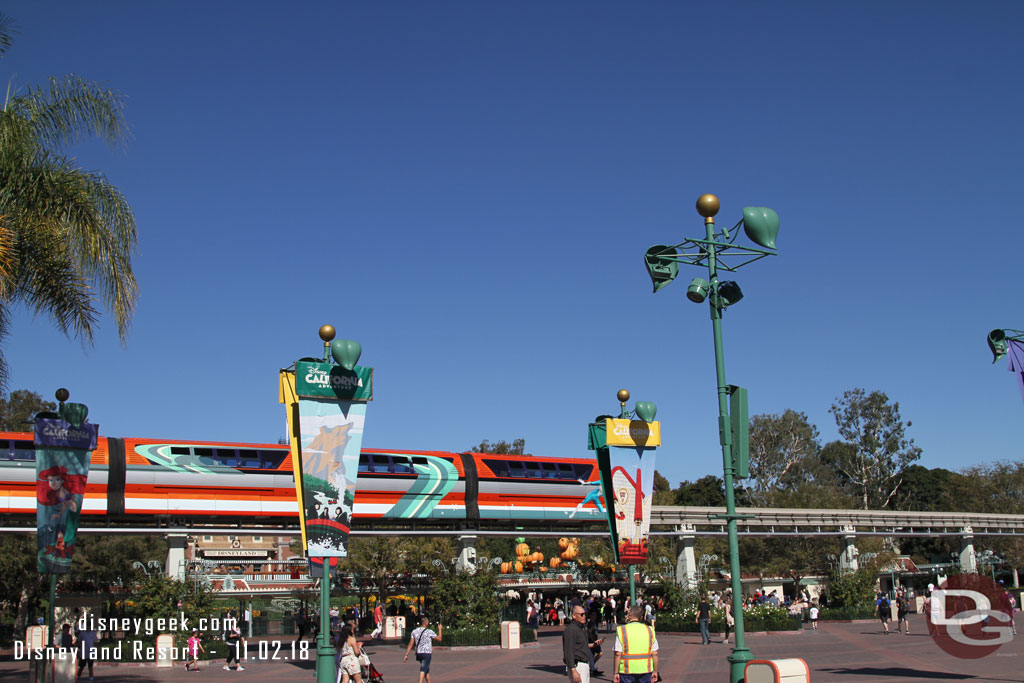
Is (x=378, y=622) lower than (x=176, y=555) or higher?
lower

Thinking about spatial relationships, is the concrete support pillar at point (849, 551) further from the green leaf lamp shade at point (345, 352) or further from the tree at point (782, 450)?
the green leaf lamp shade at point (345, 352)

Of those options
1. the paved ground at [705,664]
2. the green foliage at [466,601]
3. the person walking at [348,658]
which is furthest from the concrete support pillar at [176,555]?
the person walking at [348,658]

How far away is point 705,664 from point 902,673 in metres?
4.84

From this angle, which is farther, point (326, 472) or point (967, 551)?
point (967, 551)

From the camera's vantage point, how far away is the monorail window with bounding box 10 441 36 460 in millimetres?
27414

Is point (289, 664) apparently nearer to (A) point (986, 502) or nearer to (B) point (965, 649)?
(B) point (965, 649)

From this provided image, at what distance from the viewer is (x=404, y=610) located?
38719mm

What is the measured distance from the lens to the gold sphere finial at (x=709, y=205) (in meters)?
12.6

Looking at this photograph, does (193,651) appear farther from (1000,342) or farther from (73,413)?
(1000,342)

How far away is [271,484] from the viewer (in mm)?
30766

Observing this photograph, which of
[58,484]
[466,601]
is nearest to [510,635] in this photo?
[466,601]

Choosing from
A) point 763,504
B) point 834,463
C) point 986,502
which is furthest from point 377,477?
point 834,463

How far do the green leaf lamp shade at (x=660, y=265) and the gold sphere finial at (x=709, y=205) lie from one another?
1532 millimetres

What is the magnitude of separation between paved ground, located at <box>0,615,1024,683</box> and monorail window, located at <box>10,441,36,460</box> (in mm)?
5890
